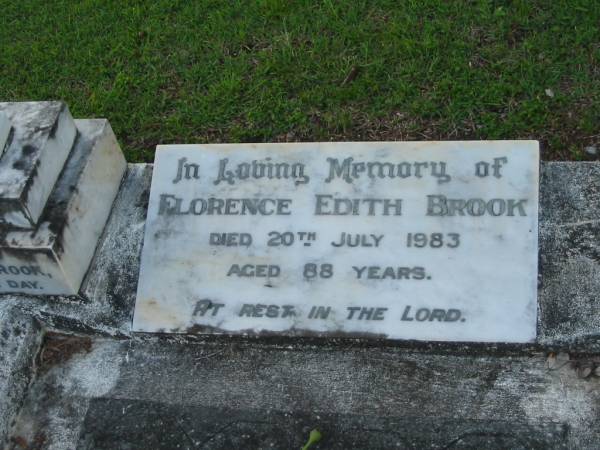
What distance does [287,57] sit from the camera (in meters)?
3.37

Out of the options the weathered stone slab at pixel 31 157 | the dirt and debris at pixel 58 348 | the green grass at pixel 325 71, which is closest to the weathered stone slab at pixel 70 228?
the weathered stone slab at pixel 31 157

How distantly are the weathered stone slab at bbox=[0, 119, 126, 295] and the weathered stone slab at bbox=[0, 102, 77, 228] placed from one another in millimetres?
38

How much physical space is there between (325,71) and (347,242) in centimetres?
131

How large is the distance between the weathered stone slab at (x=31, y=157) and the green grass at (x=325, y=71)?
2.78 ft

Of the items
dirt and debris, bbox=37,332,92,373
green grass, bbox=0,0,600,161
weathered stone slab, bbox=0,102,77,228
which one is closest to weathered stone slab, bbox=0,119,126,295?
weathered stone slab, bbox=0,102,77,228

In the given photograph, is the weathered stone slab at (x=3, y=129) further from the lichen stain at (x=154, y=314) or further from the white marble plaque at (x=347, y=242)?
the lichen stain at (x=154, y=314)

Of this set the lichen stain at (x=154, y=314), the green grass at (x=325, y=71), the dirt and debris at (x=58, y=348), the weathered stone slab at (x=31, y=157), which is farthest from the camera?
the green grass at (x=325, y=71)

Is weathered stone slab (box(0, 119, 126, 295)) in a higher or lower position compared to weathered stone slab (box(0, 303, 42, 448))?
higher

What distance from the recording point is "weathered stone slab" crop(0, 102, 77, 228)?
84.1 inches

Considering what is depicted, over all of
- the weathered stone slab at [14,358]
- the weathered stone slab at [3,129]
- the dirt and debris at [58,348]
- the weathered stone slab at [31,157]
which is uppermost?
the weathered stone slab at [3,129]

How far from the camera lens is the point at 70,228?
2252 mm

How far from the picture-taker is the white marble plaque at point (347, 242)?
214 cm

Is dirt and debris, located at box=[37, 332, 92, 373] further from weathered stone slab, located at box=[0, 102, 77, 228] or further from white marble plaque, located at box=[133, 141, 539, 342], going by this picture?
weathered stone slab, located at box=[0, 102, 77, 228]

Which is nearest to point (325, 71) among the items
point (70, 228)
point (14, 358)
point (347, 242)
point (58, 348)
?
point (347, 242)
